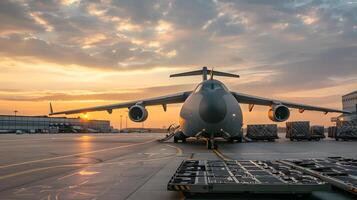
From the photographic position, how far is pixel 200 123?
2484cm

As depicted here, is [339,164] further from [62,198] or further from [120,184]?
[62,198]

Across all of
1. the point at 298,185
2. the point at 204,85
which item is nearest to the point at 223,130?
the point at 204,85

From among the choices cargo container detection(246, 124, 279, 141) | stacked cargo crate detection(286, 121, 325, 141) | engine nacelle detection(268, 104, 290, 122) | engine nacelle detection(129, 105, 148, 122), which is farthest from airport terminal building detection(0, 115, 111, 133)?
engine nacelle detection(268, 104, 290, 122)

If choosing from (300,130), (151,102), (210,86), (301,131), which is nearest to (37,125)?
(151,102)

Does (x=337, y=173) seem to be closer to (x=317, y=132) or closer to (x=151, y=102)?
(x=151, y=102)

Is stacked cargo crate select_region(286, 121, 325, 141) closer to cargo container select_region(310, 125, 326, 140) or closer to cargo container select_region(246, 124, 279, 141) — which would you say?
cargo container select_region(310, 125, 326, 140)

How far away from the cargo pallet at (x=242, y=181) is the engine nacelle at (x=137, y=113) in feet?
74.7

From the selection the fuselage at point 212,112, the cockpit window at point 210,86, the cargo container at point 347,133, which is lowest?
the cargo container at point 347,133

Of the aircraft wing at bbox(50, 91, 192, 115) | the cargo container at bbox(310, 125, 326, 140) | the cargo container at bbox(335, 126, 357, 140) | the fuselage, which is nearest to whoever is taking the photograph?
the fuselage

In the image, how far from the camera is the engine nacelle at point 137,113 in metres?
32.8

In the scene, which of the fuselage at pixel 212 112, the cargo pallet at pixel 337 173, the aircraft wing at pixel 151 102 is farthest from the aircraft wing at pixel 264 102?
the cargo pallet at pixel 337 173

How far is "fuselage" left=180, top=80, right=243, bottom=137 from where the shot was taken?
23812mm

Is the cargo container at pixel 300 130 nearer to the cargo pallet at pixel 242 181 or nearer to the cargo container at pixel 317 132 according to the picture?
the cargo container at pixel 317 132

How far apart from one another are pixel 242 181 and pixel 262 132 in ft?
102
